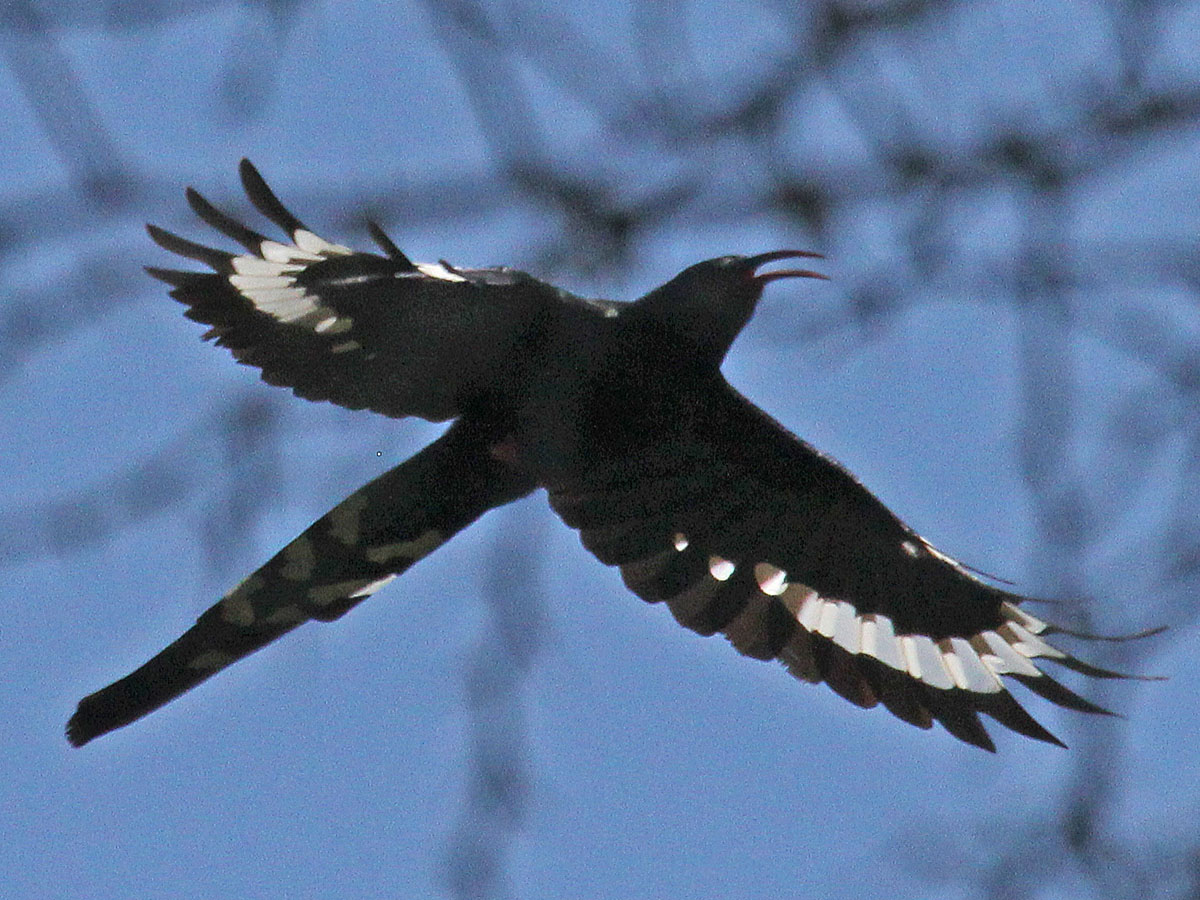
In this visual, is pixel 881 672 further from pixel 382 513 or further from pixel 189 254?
pixel 189 254

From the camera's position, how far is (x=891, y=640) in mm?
3648

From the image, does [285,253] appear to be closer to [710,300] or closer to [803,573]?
[710,300]

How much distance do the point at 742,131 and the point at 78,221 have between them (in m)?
0.75

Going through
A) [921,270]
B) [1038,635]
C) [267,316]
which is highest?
[1038,635]

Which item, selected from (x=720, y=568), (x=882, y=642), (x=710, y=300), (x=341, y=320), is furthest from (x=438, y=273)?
(x=882, y=642)

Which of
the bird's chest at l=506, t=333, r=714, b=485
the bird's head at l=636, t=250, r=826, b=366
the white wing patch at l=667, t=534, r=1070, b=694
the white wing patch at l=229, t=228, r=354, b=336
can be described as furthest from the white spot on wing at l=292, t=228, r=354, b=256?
the white wing patch at l=667, t=534, r=1070, b=694

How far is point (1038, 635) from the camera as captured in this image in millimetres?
3604

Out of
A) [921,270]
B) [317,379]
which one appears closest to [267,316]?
[317,379]

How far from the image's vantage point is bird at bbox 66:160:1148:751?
2930mm

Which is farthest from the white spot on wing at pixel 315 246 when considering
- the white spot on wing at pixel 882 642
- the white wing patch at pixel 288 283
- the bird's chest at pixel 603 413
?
the white spot on wing at pixel 882 642

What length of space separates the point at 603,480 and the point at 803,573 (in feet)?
1.82

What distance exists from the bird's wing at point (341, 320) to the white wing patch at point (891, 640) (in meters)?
0.76

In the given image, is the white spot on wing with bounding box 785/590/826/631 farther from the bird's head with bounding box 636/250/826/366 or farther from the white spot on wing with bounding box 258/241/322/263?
the white spot on wing with bounding box 258/241/322/263

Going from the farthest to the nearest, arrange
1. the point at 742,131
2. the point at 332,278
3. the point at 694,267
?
1. the point at 694,267
2. the point at 332,278
3. the point at 742,131
